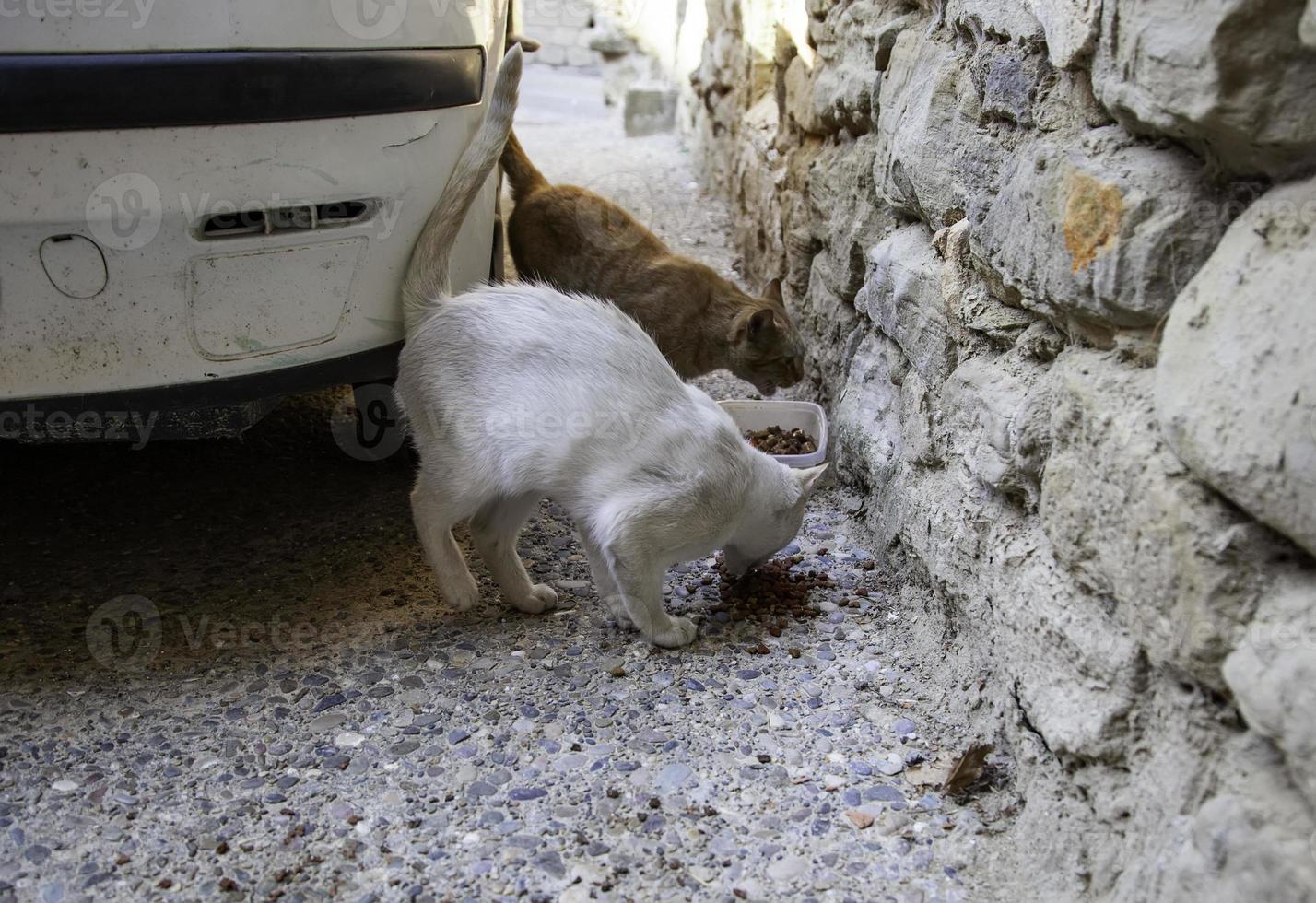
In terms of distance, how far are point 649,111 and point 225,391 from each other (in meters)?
7.47

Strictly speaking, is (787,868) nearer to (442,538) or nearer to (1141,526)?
(1141,526)

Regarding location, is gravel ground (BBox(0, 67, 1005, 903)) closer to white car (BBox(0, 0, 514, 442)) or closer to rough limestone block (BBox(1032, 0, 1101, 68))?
white car (BBox(0, 0, 514, 442))

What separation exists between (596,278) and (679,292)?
0.35 m

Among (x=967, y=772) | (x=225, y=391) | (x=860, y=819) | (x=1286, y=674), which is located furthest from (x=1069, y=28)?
(x=225, y=391)

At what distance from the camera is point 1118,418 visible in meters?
1.80

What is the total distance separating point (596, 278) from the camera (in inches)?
177

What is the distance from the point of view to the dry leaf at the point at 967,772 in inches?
85.3

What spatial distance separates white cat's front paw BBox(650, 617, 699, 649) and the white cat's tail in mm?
981

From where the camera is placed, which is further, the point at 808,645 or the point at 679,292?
the point at 679,292

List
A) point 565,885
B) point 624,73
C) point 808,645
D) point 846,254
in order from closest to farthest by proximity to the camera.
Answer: point 565,885 → point 808,645 → point 846,254 → point 624,73

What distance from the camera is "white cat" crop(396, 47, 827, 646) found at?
2635 millimetres

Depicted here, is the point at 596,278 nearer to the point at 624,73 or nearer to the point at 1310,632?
the point at 1310,632

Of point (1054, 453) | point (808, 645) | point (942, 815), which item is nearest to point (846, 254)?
point (808, 645)

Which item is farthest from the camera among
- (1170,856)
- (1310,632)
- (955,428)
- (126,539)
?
(126,539)
